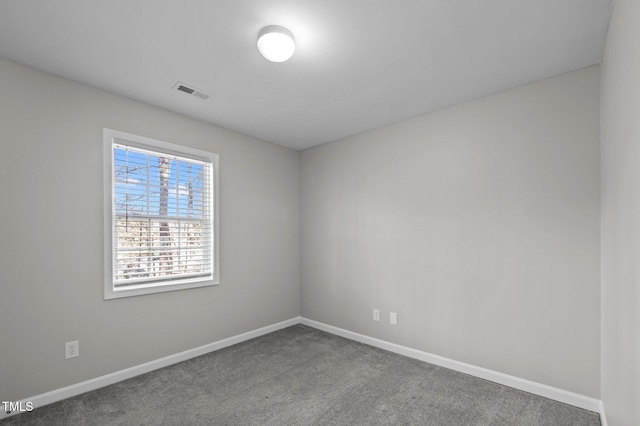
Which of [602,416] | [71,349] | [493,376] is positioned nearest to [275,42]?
[71,349]

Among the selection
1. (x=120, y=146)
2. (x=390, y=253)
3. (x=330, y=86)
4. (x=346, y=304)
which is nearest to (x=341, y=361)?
(x=346, y=304)

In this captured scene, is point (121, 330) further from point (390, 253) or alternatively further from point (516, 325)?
point (516, 325)

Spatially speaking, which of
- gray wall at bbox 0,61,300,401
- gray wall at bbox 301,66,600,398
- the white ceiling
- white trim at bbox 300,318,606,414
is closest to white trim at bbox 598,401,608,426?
white trim at bbox 300,318,606,414

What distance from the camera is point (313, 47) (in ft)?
6.85

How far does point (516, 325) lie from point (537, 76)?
196cm

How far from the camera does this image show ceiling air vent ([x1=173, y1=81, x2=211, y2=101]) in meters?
2.59

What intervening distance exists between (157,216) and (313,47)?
6.89 feet

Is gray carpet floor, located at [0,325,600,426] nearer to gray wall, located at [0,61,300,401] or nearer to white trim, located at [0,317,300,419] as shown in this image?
white trim, located at [0,317,300,419]

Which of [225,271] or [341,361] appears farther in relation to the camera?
[225,271]

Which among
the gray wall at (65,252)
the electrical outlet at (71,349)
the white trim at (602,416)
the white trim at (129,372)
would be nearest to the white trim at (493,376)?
the white trim at (602,416)

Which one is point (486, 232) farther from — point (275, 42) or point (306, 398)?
point (275, 42)

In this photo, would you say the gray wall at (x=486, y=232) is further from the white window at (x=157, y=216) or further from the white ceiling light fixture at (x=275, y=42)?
the white ceiling light fixture at (x=275, y=42)

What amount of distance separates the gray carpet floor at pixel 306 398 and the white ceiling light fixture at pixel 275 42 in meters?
2.41

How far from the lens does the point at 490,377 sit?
2689 millimetres
